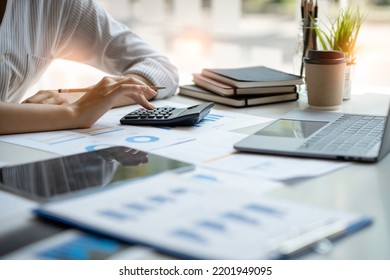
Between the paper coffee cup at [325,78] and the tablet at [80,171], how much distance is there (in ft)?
1.80

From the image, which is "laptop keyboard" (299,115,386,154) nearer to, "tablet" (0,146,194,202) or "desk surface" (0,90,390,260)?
"desk surface" (0,90,390,260)

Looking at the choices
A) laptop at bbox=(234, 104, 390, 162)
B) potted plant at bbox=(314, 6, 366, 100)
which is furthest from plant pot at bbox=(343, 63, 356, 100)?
laptop at bbox=(234, 104, 390, 162)

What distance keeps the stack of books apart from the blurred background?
1.95m

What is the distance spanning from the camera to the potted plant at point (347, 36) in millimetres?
1524

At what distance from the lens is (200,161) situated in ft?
3.24

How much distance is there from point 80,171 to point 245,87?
2.19 feet

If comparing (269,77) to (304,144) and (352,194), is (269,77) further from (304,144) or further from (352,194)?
(352,194)

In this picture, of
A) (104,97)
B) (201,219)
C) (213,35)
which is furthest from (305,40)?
(213,35)

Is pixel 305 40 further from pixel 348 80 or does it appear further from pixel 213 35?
pixel 213 35

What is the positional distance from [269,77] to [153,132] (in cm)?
46

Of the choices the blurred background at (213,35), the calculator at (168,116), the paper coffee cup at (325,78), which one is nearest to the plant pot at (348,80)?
the paper coffee cup at (325,78)

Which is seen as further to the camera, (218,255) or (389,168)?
(389,168)

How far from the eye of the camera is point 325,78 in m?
1.40
